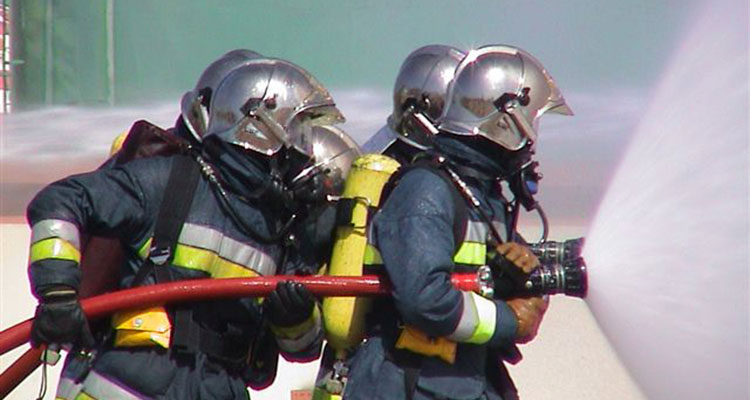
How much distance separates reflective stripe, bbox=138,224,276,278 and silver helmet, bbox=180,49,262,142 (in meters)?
0.34

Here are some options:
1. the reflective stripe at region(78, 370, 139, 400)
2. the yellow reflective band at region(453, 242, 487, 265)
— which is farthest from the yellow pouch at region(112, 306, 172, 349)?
the yellow reflective band at region(453, 242, 487, 265)

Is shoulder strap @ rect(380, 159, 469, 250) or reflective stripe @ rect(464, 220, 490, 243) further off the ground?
shoulder strap @ rect(380, 159, 469, 250)

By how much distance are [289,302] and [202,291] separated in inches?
9.4

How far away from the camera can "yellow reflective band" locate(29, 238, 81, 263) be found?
4.27 meters

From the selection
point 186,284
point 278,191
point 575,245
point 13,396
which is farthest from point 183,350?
point 13,396

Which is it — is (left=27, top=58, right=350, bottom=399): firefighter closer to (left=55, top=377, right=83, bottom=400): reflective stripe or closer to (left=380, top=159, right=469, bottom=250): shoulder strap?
(left=55, top=377, right=83, bottom=400): reflective stripe

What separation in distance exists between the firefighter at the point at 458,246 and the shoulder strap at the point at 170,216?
533 mm

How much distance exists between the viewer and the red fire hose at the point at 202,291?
4.41 m

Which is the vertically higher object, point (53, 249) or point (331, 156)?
point (331, 156)

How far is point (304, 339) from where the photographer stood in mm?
4672

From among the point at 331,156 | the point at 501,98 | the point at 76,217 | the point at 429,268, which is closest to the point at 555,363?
the point at 331,156

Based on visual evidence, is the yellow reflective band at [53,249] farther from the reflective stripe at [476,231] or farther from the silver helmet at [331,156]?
the reflective stripe at [476,231]

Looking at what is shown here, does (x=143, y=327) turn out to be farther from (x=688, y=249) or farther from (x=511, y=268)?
(x=688, y=249)

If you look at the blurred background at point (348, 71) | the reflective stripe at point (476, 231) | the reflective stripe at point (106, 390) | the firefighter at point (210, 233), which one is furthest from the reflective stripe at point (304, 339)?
the blurred background at point (348, 71)
